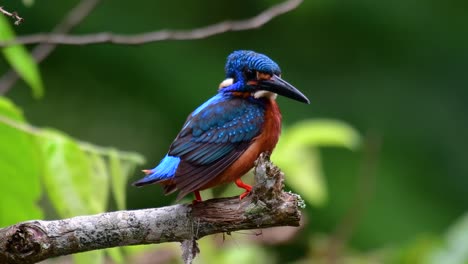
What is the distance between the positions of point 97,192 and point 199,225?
470mm

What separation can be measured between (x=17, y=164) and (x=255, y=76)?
90 centimetres

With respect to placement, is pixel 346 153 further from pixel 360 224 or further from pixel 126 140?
pixel 126 140

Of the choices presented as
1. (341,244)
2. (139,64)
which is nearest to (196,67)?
(139,64)

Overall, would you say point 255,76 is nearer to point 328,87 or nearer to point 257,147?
point 257,147

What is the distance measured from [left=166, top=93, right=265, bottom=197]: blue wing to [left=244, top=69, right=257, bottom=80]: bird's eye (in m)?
0.09

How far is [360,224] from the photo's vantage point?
8.49m

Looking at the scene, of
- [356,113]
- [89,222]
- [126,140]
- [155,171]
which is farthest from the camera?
[356,113]

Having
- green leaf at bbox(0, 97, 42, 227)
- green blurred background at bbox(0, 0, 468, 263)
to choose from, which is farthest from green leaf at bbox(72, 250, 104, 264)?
green blurred background at bbox(0, 0, 468, 263)

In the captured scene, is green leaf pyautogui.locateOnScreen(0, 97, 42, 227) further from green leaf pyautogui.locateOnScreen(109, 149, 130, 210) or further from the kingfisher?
the kingfisher

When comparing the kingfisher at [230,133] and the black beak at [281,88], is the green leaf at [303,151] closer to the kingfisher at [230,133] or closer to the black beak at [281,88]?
the kingfisher at [230,133]

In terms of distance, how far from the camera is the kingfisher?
3.23 meters

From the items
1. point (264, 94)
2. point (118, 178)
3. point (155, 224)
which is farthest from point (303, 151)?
point (155, 224)

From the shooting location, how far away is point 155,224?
120 inches

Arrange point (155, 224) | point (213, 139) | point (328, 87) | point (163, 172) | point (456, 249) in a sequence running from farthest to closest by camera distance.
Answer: point (328, 87), point (456, 249), point (213, 139), point (163, 172), point (155, 224)
